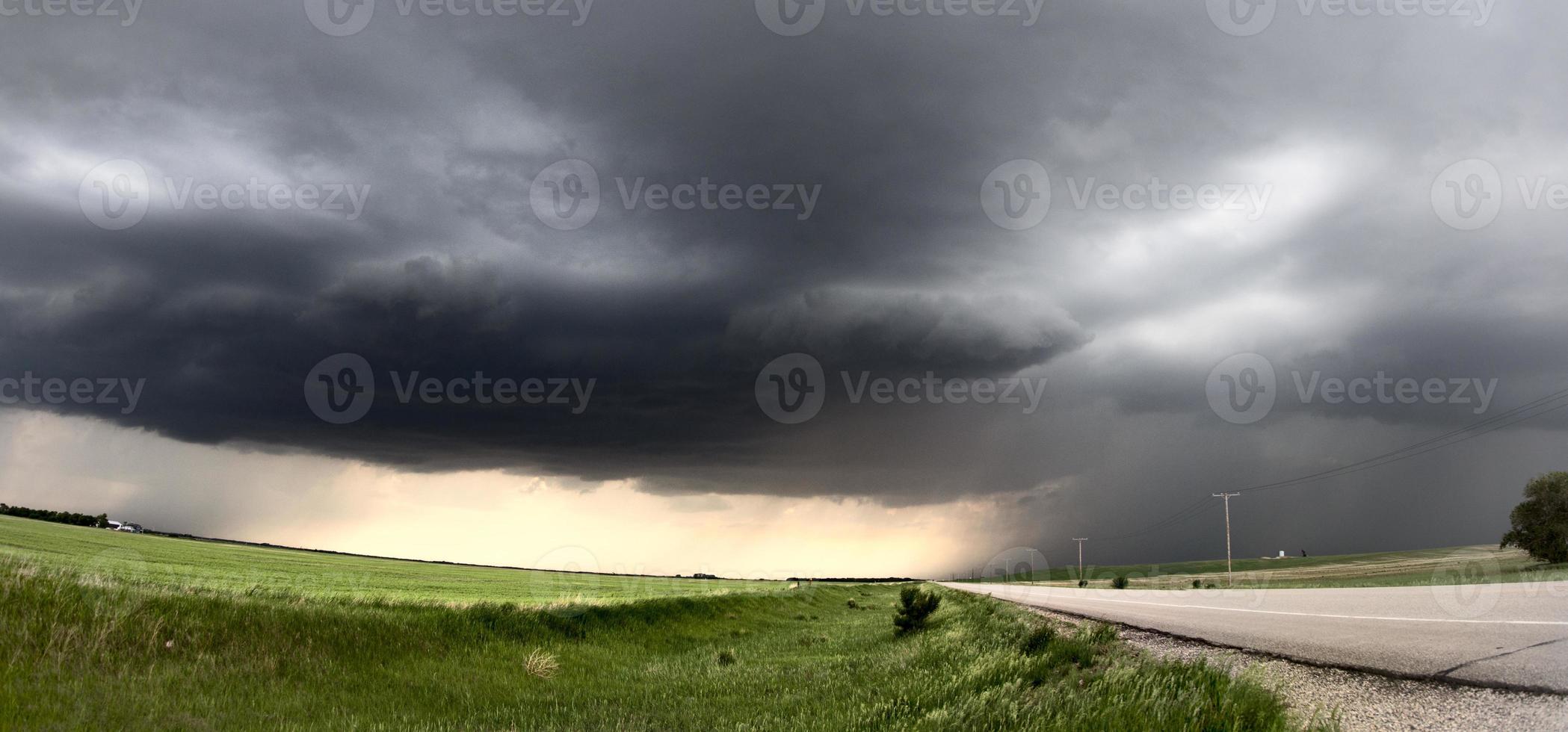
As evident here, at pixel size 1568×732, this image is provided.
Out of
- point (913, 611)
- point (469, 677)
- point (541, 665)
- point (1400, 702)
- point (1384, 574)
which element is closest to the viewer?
point (1400, 702)

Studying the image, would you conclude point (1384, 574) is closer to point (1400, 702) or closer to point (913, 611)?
point (913, 611)

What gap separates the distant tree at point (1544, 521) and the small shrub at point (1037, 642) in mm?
84076

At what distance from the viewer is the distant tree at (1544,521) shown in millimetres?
64812

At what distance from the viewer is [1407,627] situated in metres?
10.8

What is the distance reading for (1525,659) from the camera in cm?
701

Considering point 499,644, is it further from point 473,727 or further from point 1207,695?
point 1207,695

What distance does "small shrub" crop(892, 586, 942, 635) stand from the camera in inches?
758

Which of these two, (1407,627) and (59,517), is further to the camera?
(59,517)

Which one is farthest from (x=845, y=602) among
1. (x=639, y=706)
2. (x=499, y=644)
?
(x=639, y=706)

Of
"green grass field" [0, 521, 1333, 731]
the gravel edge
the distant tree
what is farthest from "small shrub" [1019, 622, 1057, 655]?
the distant tree

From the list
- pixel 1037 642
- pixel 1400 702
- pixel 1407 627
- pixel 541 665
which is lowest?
pixel 541 665

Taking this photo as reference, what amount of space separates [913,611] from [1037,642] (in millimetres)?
8870

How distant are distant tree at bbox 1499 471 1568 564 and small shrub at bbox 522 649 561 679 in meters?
89.6

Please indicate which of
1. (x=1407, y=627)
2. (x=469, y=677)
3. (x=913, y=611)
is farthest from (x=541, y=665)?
(x=1407, y=627)
